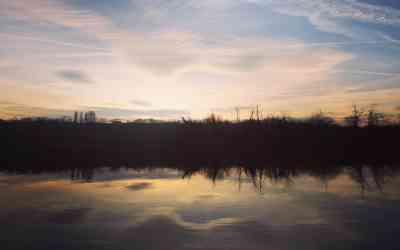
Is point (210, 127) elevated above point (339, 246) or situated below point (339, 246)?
above

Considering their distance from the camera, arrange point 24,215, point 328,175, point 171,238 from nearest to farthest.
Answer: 1. point 171,238
2. point 24,215
3. point 328,175

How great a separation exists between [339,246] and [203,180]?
807 centimetres

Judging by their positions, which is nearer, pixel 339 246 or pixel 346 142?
pixel 339 246

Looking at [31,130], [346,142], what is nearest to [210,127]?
[346,142]

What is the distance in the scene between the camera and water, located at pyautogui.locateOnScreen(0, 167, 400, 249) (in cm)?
616

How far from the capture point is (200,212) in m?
8.31

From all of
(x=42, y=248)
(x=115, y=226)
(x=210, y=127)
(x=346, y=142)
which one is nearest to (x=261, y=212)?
(x=115, y=226)

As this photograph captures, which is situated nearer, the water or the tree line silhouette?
the water

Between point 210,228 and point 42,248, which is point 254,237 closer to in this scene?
point 210,228

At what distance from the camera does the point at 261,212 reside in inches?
327

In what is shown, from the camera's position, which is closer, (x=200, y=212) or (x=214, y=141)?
(x=200, y=212)

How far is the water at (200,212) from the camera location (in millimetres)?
6160

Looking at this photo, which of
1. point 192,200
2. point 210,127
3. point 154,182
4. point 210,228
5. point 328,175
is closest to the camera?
point 210,228

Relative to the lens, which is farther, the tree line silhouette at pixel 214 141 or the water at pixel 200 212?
the tree line silhouette at pixel 214 141
